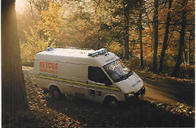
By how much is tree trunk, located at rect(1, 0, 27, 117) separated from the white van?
75.2 inches

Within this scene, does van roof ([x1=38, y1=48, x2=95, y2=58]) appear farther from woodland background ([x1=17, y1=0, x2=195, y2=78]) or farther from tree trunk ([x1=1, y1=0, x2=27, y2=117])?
woodland background ([x1=17, y1=0, x2=195, y2=78])

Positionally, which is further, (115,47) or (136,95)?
(115,47)

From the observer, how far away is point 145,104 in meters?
9.04

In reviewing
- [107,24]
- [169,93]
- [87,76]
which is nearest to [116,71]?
[87,76]

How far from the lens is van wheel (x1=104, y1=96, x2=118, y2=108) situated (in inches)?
339

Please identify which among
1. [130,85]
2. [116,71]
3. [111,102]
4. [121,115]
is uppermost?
[116,71]

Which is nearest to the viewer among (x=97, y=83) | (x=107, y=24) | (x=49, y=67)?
(x=97, y=83)

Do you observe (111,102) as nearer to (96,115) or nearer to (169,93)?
(96,115)

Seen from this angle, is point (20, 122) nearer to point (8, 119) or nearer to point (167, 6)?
point (8, 119)

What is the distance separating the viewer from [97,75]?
29.1 feet

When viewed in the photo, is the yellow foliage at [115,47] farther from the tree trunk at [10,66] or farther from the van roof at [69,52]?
the tree trunk at [10,66]

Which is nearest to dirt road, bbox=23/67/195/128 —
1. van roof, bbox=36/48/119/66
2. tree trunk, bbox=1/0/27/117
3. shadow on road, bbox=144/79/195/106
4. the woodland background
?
shadow on road, bbox=144/79/195/106

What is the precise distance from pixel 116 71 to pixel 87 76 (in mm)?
1266

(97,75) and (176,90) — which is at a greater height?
(97,75)
